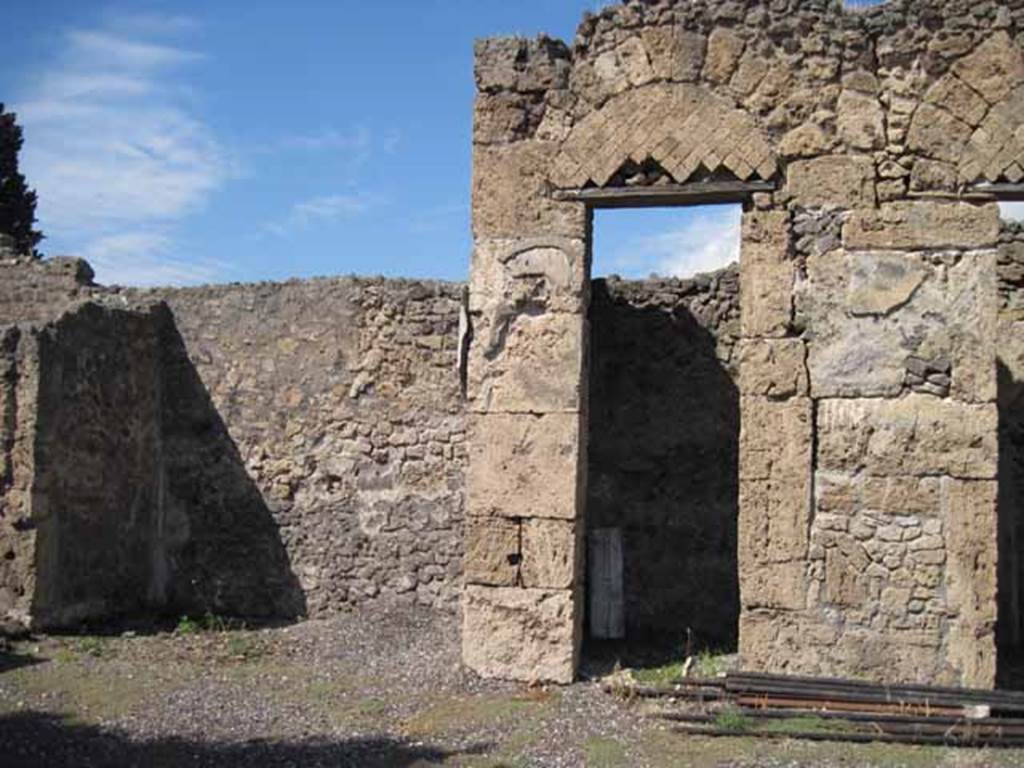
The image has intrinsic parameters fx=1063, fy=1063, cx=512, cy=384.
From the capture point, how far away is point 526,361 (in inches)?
289

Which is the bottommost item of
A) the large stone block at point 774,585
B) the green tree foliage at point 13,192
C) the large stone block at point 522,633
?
the large stone block at point 522,633

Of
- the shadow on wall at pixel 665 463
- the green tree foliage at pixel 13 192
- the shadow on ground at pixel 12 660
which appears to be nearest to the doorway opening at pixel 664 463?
the shadow on wall at pixel 665 463

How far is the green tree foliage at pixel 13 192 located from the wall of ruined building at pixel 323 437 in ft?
43.3

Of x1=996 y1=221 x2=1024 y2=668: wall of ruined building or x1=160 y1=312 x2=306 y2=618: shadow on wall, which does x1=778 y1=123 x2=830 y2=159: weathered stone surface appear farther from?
x1=160 y1=312 x2=306 y2=618: shadow on wall

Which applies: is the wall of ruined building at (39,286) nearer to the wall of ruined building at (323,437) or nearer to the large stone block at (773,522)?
the wall of ruined building at (323,437)

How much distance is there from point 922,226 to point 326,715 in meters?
4.87

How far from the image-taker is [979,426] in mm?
6570

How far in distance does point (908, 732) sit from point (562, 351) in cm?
316

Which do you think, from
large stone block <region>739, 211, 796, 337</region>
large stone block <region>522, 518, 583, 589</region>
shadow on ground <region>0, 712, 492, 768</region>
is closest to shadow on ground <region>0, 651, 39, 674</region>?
shadow on ground <region>0, 712, 492, 768</region>

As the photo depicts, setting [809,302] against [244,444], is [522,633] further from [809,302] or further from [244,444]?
[244,444]

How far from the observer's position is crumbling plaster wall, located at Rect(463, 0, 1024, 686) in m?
6.62

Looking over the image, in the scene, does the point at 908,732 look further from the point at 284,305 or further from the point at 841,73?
the point at 284,305

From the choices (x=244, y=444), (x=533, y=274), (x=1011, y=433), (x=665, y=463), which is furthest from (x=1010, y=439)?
(x=244, y=444)

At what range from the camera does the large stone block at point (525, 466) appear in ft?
23.5
